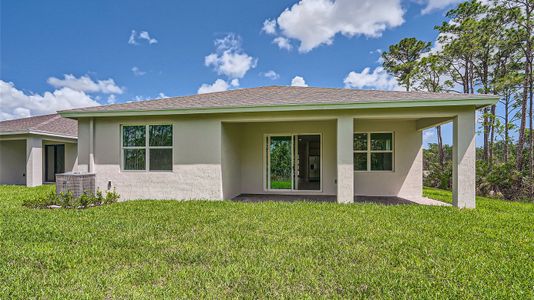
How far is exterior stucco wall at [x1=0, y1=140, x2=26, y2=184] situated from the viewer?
15001 millimetres

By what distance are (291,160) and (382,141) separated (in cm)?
342

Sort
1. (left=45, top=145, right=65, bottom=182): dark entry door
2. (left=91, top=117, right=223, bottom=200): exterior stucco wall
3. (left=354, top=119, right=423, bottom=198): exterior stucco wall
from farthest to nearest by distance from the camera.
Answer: (left=45, top=145, right=65, bottom=182): dark entry door
(left=354, top=119, right=423, bottom=198): exterior stucco wall
(left=91, top=117, right=223, bottom=200): exterior stucco wall

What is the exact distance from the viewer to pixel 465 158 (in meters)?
6.89

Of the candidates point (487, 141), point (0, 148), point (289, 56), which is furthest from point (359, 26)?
point (0, 148)

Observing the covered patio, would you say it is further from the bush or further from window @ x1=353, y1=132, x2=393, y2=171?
the bush

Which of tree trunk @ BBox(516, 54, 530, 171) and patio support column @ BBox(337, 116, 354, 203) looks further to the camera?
tree trunk @ BBox(516, 54, 530, 171)

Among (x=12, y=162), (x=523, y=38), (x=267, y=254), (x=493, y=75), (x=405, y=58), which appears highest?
(x=405, y=58)

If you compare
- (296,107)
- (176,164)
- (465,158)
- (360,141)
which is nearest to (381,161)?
(360,141)

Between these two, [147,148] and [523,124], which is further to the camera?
[523,124]

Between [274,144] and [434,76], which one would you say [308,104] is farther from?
[434,76]

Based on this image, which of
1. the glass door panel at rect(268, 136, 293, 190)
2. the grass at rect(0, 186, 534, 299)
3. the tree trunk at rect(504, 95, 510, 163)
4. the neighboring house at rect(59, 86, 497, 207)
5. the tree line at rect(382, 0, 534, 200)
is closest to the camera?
the grass at rect(0, 186, 534, 299)

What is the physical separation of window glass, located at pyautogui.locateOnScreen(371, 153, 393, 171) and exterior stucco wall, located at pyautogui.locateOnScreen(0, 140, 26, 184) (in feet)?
61.5

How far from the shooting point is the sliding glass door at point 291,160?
991 cm

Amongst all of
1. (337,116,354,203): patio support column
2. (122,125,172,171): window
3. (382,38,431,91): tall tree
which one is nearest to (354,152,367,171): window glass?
(337,116,354,203): patio support column
